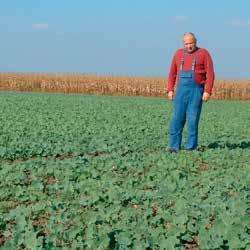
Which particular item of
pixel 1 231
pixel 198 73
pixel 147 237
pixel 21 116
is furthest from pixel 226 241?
pixel 21 116

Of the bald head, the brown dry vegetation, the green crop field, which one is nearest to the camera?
the green crop field

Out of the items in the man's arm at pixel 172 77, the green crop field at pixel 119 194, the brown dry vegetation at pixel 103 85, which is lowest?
the brown dry vegetation at pixel 103 85

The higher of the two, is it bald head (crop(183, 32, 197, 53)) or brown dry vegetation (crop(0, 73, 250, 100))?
bald head (crop(183, 32, 197, 53))

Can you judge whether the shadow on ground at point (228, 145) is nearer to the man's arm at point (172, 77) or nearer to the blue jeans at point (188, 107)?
the blue jeans at point (188, 107)

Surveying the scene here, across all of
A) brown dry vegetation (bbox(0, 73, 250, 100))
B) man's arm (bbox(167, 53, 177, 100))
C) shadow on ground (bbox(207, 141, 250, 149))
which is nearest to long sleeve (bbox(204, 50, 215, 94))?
man's arm (bbox(167, 53, 177, 100))

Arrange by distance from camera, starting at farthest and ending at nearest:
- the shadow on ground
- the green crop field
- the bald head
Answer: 1. the shadow on ground
2. the bald head
3. the green crop field

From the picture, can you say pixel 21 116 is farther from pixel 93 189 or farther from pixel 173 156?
pixel 93 189

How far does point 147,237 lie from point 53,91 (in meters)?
39.1

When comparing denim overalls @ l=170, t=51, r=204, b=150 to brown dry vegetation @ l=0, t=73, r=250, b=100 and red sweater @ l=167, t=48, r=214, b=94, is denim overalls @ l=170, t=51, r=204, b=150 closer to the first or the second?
red sweater @ l=167, t=48, r=214, b=94

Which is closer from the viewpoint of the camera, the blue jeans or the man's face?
the man's face

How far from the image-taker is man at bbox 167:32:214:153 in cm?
1034

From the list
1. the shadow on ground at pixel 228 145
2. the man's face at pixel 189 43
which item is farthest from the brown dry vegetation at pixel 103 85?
the man's face at pixel 189 43

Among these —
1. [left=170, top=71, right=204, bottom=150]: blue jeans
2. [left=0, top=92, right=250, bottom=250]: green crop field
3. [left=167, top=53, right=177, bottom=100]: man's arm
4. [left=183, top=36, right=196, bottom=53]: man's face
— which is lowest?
[left=0, top=92, right=250, bottom=250]: green crop field

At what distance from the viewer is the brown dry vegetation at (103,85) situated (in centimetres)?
4050
